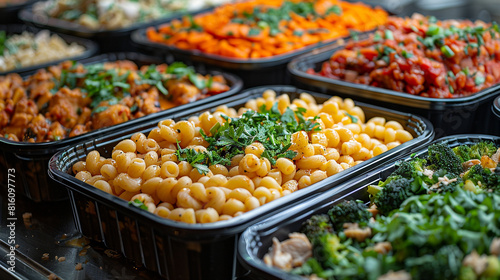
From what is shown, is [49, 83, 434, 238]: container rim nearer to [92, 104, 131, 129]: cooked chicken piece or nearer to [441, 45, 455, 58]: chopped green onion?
[92, 104, 131, 129]: cooked chicken piece

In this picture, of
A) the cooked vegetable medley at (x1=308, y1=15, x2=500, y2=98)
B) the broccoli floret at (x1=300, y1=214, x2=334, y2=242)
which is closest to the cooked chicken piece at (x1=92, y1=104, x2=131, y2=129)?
the cooked vegetable medley at (x1=308, y1=15, x2=500, y2=98)

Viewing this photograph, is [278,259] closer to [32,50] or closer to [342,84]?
[342,84]

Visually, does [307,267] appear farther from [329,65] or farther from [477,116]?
[329,65]

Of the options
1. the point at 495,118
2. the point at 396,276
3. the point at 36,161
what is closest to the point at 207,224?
the point at 396,276

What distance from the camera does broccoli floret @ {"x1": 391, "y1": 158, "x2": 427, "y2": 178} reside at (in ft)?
6.57

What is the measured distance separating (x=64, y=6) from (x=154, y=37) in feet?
5.23

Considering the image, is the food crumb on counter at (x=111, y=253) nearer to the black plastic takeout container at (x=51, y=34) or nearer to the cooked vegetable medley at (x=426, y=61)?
the cooked vegetable medley at (x=426, y=61)

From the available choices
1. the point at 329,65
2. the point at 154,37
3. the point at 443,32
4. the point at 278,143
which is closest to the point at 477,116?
the point at 443,32

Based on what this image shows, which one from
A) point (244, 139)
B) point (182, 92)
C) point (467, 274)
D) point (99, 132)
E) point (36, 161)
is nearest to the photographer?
point (467, 274)

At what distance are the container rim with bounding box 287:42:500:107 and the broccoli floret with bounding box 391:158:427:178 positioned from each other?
80 centimetres

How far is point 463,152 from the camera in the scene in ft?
7.32

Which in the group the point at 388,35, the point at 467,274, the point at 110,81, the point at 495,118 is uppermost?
the point at 388,35

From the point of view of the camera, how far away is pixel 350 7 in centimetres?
483

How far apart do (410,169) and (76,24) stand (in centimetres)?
412
